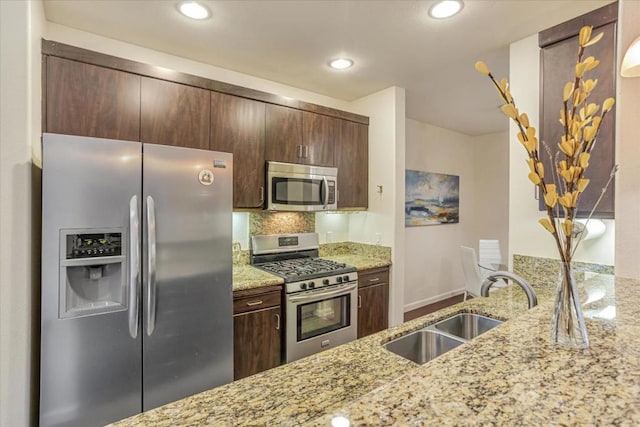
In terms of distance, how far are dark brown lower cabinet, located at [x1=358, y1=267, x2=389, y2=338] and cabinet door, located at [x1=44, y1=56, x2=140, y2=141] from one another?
2236 millimetres

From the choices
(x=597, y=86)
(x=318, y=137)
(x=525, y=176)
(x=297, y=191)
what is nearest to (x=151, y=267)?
(x=297, y=191)

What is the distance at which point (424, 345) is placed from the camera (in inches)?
56.1

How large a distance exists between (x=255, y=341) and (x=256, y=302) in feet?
0.93

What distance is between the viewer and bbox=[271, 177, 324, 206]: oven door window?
9.10ft

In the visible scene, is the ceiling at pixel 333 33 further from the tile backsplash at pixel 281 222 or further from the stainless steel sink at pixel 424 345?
the stainless steel sink at pixel 424 345

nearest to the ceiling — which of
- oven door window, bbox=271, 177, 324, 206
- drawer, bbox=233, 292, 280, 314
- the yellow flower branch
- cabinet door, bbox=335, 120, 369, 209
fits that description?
cabinet door, bbox=335, 120, 369, 209

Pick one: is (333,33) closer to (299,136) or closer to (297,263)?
(299,136)

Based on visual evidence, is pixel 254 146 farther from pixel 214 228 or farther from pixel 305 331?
pixel 305 331

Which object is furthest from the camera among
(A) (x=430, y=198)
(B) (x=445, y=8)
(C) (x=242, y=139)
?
(A) (x=430, y=198)

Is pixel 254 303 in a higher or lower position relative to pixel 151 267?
lower

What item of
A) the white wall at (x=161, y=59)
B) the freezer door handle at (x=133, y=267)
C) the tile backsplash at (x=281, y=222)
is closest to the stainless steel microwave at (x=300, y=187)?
the tile backsplash at (x=281, y=222)

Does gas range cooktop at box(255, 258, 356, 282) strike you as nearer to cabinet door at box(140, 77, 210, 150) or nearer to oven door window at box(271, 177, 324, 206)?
oven door window at box(271, 177, 324, 206)

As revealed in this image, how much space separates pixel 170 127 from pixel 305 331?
6.20ft

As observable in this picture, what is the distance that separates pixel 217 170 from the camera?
2027mm
